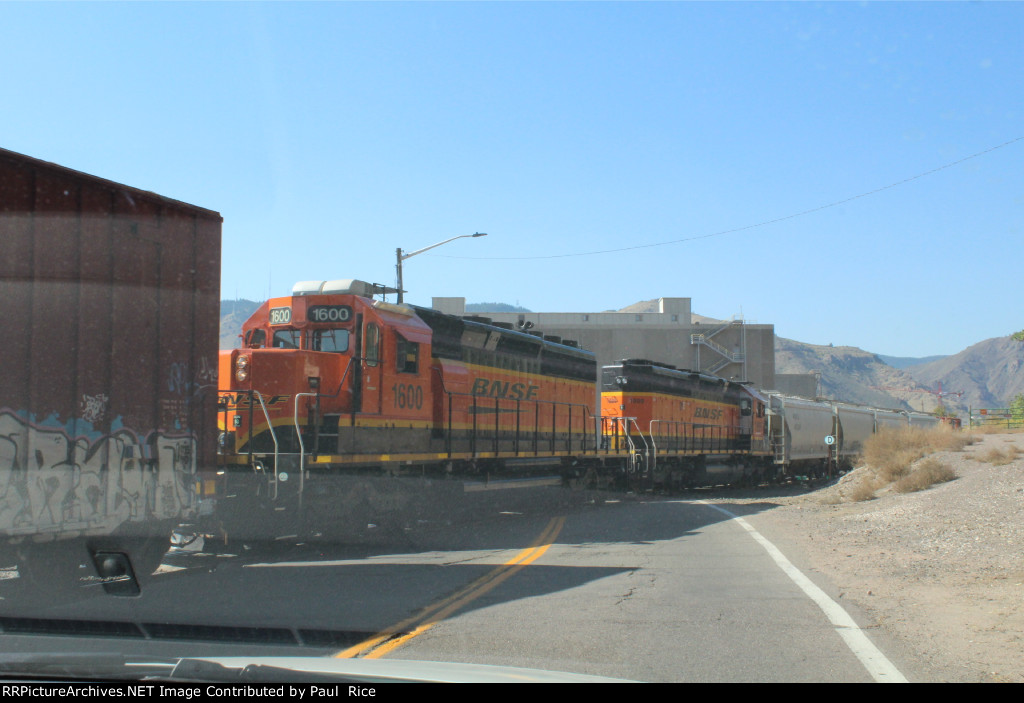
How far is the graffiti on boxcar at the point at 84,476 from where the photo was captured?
23.4 feet

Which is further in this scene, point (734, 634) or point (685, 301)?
point (685, 301)

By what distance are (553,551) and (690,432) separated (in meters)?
18.0

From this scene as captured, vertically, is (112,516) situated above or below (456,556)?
above

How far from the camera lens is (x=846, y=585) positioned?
9039mm

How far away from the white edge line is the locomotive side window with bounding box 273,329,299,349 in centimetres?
772

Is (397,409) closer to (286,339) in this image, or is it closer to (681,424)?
(286,339)

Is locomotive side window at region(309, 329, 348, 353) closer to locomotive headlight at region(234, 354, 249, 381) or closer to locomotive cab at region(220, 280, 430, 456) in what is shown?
locomotive cab at region(220, 280, 430, 456)

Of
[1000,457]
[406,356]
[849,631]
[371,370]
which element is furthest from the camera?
[1000,457]

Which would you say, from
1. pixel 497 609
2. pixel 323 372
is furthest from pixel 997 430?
pixel 497 609

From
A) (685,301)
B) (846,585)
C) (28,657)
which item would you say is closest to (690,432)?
(846,585)

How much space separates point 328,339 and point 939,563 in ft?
29.7

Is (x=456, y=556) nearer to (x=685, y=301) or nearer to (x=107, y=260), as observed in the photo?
(x=107, y=260)

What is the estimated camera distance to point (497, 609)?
7602mm

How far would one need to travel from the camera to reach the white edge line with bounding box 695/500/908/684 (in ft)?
17.9
